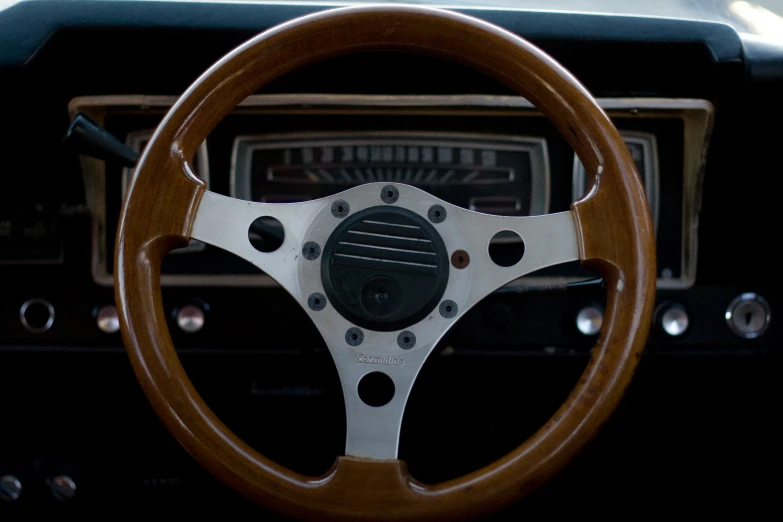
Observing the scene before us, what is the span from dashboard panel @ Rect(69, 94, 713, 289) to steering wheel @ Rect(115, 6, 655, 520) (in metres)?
0.40

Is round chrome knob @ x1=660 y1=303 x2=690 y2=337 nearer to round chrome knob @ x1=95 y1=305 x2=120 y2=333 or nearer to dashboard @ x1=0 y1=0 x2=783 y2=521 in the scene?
dashboard @ x1=0 y1=0 x2=783 y2=521

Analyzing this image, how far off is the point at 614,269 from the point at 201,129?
495mm

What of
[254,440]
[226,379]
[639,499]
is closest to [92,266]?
[226,379]

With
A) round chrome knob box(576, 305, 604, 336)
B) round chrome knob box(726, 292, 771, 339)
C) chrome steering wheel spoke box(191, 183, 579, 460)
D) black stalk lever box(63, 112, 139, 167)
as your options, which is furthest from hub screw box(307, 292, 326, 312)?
round chrome knob box(726, 292, 771, 339)

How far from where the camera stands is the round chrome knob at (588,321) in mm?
1405

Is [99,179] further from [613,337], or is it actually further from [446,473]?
[613,337]

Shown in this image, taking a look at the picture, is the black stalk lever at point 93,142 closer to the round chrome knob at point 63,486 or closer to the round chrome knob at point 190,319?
the round chrome knob at point 190,319

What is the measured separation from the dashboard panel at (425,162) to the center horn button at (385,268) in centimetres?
43

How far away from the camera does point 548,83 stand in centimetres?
97

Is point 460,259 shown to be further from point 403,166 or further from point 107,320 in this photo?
point 107,320

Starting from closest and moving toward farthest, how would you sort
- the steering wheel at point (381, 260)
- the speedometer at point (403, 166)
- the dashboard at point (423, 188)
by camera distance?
the steering wheel at point (381, 260) → the dashboard at point (423, 188) → the speedometer at point (403, 166)

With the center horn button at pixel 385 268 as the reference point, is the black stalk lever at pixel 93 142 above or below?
above

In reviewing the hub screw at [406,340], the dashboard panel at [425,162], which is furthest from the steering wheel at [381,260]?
the dashboard panel at [425,162]

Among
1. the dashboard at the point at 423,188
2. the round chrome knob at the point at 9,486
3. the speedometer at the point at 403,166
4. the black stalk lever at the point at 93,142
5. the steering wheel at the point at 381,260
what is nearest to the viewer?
the steering wheel at the point at 381,260
